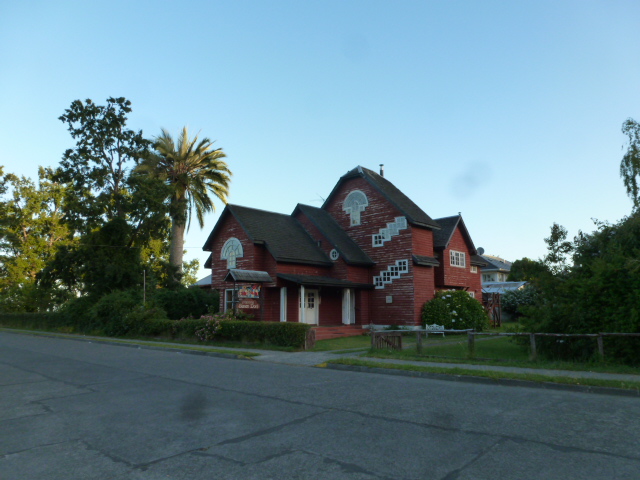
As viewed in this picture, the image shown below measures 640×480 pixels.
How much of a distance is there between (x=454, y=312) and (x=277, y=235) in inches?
445

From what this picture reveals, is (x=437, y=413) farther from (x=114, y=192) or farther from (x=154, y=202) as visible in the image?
(x=114, y=192)

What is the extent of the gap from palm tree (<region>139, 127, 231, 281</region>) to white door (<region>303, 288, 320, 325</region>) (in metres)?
16.1

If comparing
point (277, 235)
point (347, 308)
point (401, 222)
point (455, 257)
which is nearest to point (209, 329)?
point (277, 235)

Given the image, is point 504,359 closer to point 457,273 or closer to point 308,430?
point 308,430

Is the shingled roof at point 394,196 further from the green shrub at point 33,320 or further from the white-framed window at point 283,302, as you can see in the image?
the green shrub at point 33,320

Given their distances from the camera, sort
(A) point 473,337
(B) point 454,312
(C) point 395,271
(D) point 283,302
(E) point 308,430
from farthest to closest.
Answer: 1. (C) point 395,271
2. (B) point 454,312
3. (D) point 283,302
4. (A) point 473,337
5. (E) point 308,430

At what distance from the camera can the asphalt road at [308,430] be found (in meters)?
4.85

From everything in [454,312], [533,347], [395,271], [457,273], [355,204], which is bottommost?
[533,347]

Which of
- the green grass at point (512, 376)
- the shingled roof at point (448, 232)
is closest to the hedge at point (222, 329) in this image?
the green grass at point (512, 376)

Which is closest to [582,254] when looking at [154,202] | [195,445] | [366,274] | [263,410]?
[263,410]

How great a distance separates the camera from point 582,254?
14.9 metres

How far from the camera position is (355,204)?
103 ft

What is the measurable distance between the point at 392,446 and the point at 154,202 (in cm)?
3226

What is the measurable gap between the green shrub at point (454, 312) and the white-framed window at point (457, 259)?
3411 millimetres
